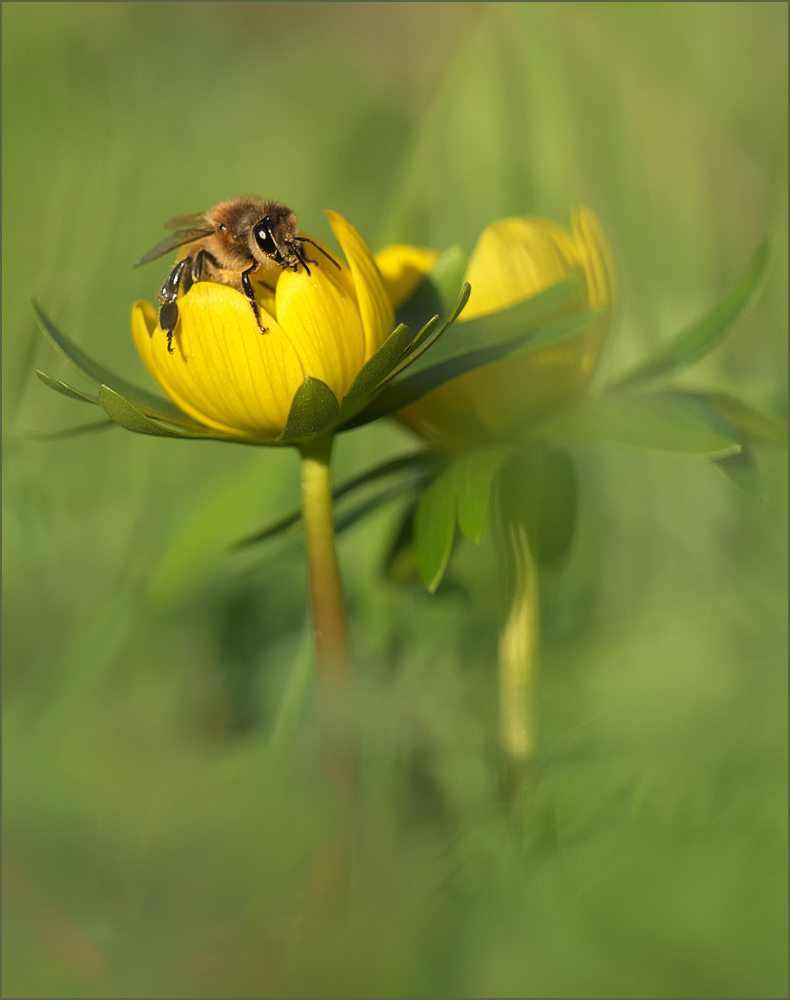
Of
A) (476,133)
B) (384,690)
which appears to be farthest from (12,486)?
(476,133)

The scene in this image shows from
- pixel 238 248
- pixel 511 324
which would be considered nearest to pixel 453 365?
pixel 511 324

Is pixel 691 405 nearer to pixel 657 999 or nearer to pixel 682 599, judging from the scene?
pixel 682 599

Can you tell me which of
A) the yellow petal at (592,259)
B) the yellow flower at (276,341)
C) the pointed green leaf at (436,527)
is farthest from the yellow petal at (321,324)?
the yellow petal at (592,259)

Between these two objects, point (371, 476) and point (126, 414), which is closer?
point (126, 414)

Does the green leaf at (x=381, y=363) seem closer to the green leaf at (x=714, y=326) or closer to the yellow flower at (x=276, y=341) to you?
the yellow flower at (x=276, y=341)

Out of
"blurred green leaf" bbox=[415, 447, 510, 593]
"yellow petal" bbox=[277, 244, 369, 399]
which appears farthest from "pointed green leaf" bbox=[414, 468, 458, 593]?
"yellow petal" bbox=[277, 244, 369, 399]

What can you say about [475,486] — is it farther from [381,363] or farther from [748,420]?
[748,420]
